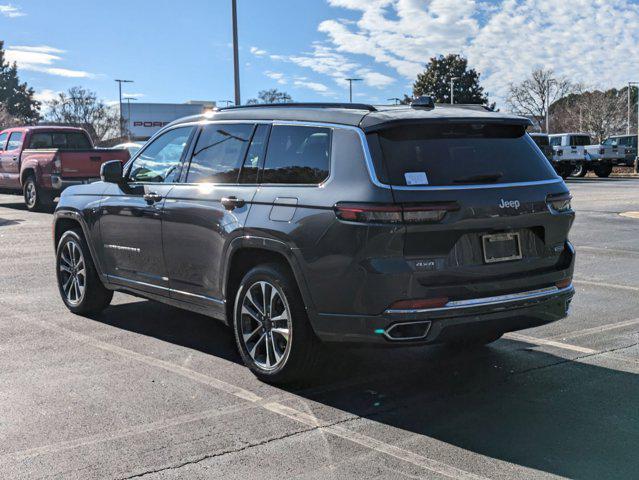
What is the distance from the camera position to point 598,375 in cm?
508

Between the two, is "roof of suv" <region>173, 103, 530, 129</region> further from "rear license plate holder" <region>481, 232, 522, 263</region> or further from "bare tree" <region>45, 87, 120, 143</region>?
"bare tree" <region>45, 87, 120, 143</region>

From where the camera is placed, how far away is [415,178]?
435 centimetres

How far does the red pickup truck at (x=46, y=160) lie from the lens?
16.6m

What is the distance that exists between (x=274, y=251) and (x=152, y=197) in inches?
62.7

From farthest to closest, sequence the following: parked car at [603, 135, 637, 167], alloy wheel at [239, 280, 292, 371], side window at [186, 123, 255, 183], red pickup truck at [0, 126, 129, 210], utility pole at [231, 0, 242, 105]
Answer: parked car at [603, 135, 637, 167] → utility pole at [231, 0, 242, 105] → red pickup truck at [0, 126, 129, 210] → side window at [186, 123, 255, 183] → alloy wheel at [239, 280, 292, 371]

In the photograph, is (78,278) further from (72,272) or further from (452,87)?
(452,87)

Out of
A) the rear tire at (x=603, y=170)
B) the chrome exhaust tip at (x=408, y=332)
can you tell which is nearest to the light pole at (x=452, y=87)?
the rear tire at (x=603, y=170)

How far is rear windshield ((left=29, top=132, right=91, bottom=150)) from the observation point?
19.2m

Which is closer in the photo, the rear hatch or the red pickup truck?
the rear hatch

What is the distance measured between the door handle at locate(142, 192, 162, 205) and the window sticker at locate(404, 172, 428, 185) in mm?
2358

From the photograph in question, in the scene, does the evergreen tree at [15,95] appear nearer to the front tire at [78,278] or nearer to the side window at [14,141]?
the side window at [14,141]

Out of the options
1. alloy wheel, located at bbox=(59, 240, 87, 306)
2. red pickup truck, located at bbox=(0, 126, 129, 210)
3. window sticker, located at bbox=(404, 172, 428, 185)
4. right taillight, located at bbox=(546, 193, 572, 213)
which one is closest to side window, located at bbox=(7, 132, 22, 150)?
red pickup truck, located at bbox=(0, 126, 129, 210)

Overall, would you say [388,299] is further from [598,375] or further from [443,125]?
[598,375]

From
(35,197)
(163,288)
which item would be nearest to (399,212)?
(163,288)
